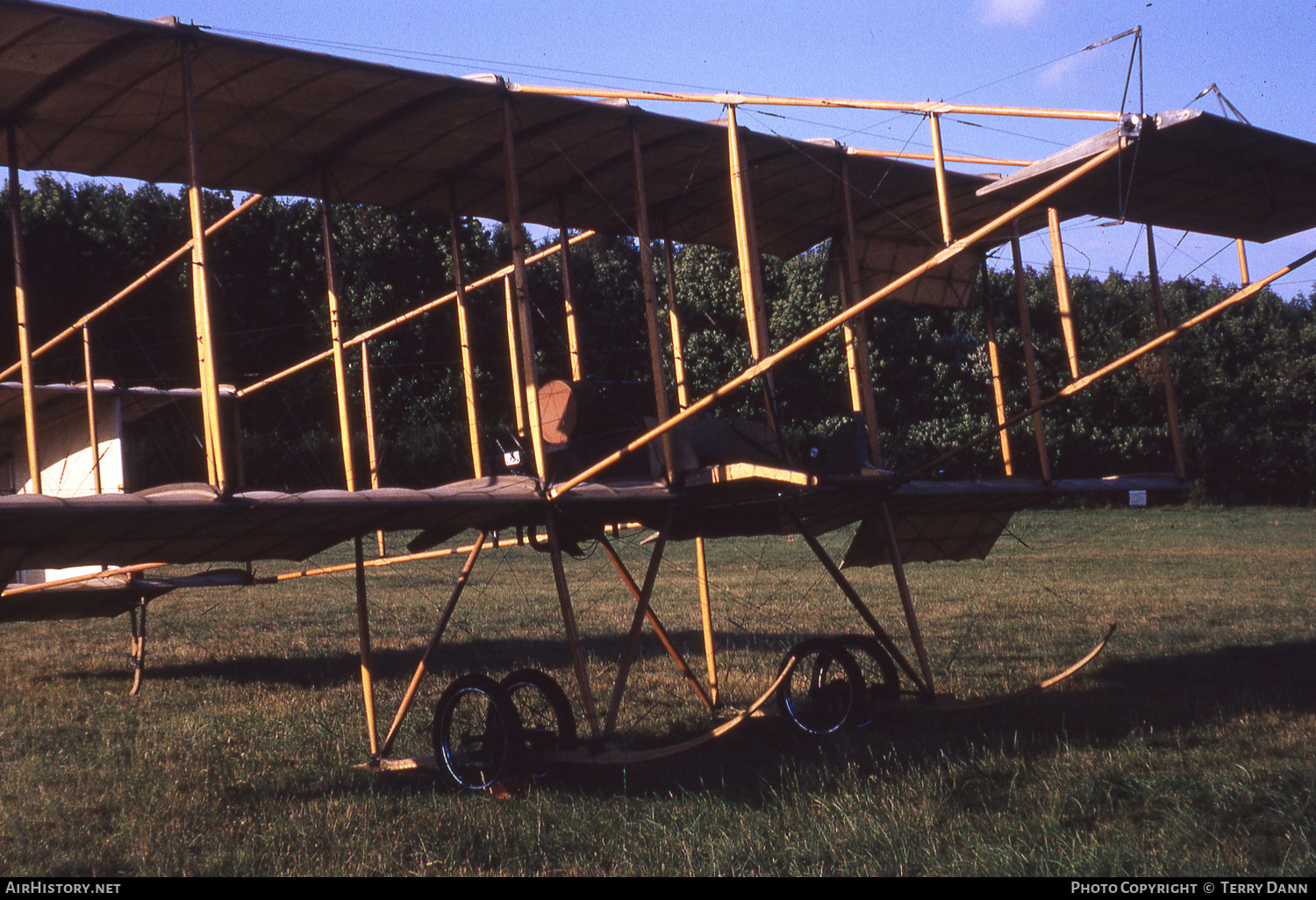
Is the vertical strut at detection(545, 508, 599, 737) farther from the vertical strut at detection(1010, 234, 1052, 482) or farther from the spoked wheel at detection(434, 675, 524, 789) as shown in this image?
the vertical strut at detection(1010, 234, 1052, 482)

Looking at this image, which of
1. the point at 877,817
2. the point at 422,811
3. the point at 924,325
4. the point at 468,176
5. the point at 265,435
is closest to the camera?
the point at 877,817

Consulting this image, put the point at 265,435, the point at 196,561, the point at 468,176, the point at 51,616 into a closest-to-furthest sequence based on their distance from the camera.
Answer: the point at 196,561 < the point at 468,176 < the point at 51,616 < the point at 265,435

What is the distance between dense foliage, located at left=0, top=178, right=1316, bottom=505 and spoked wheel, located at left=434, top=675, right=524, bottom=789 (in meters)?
15.4

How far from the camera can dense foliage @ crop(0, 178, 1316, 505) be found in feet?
96.1

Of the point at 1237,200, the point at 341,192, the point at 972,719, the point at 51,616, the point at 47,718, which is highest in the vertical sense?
the point at 341,192

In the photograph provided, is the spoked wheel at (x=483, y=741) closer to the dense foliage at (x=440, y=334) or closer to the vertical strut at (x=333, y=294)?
the vertical strut at (x=333, y=294)

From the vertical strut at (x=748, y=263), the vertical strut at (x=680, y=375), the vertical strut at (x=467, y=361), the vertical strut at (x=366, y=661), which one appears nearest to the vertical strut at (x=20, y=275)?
the vertical strut at (x=366, y=661)

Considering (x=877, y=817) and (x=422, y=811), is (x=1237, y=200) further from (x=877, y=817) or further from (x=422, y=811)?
(x=422, y=811)

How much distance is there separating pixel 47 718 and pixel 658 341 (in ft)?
27.0

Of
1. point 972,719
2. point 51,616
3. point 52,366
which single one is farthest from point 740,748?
point 52,366

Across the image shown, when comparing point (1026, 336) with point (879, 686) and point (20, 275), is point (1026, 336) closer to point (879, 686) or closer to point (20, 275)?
point (879, 686)

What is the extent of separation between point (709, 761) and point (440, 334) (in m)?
27.0

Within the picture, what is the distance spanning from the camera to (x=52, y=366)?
34375 mm

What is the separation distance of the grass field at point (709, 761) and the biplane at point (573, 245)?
0.72 metres
